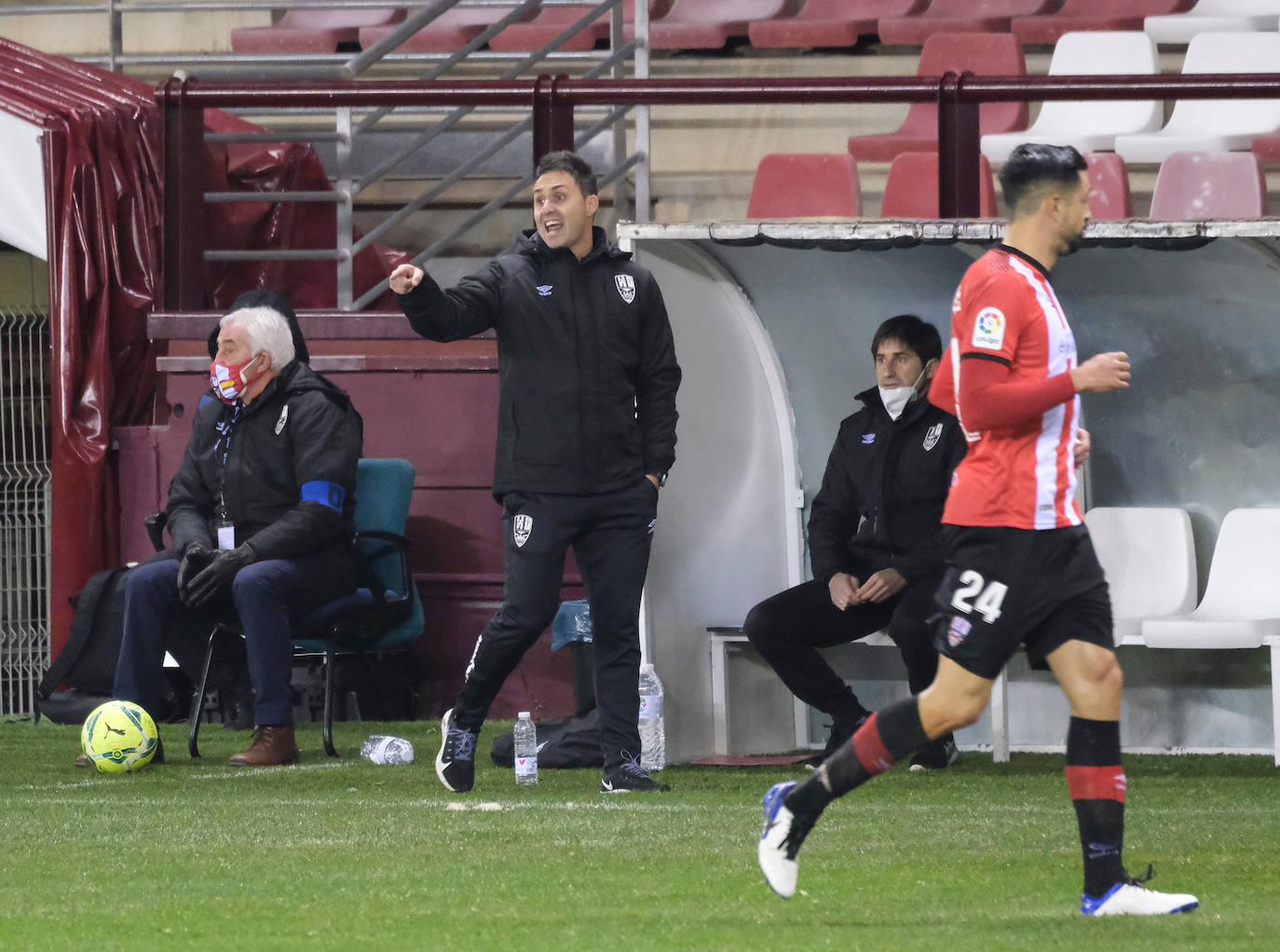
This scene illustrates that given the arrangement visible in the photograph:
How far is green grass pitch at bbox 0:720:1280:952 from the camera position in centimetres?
381

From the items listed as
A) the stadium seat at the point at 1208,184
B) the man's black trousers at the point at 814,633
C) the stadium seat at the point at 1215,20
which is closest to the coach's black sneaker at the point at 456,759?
the man's black trousers at the point at 814,633

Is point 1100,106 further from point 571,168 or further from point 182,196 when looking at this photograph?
point 571,168

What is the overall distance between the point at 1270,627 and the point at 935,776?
1269mm

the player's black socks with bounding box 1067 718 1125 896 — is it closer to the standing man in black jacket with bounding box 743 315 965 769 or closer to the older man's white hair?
the standing man in black jacket with bounding box 743 315 965 769

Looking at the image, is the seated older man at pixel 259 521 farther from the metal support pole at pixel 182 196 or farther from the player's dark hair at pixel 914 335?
the player's dark hair at pixel 914 335

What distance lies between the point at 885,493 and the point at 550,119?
2310mm

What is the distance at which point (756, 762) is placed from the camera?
23.0 feet

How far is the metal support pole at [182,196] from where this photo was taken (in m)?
8.66

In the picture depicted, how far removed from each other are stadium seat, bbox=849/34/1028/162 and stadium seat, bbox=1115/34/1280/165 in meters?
0.72

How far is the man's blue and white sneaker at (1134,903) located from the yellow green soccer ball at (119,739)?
382 centimetres

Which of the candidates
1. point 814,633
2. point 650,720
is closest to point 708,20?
point 814,633

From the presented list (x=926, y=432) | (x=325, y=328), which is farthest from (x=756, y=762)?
(x=325, y=328)

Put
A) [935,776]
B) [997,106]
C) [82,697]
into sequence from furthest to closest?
[997,106], [82,697], [935,776]

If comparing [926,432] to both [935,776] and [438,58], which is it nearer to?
[935,776]
